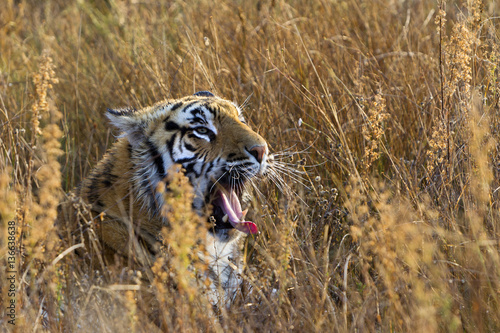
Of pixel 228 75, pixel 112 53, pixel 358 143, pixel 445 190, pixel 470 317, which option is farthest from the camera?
pixel 112 53

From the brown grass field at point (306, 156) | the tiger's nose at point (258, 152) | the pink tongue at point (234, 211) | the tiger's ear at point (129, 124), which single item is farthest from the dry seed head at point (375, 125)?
the tiger's ear at point (129, 124)

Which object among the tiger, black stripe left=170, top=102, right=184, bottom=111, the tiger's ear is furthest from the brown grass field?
black stripe left=170, top=102, right=184, bottom=111

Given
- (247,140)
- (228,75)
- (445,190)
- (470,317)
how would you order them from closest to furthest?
(470,317) → (445,190) → (247,140) → (228,75)

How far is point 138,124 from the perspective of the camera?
3.71 m

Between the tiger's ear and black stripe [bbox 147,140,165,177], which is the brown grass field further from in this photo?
black stripe [bbox 147,140,165,177]

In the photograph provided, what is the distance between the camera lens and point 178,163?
368 centimetres

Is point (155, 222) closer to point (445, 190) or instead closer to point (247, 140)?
point (247, 140)

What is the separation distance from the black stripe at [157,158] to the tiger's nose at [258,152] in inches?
22.8

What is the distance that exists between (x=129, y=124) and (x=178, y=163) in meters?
0.38

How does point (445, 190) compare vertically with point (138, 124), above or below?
below

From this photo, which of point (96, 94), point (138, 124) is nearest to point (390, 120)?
point (138, 124)

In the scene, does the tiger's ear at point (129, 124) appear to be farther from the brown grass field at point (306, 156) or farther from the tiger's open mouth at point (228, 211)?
the tiger's open mouth at point (228, 211)

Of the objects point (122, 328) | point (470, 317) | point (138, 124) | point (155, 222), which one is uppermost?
point (138, 124)

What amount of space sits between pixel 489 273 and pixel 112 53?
4911mm
